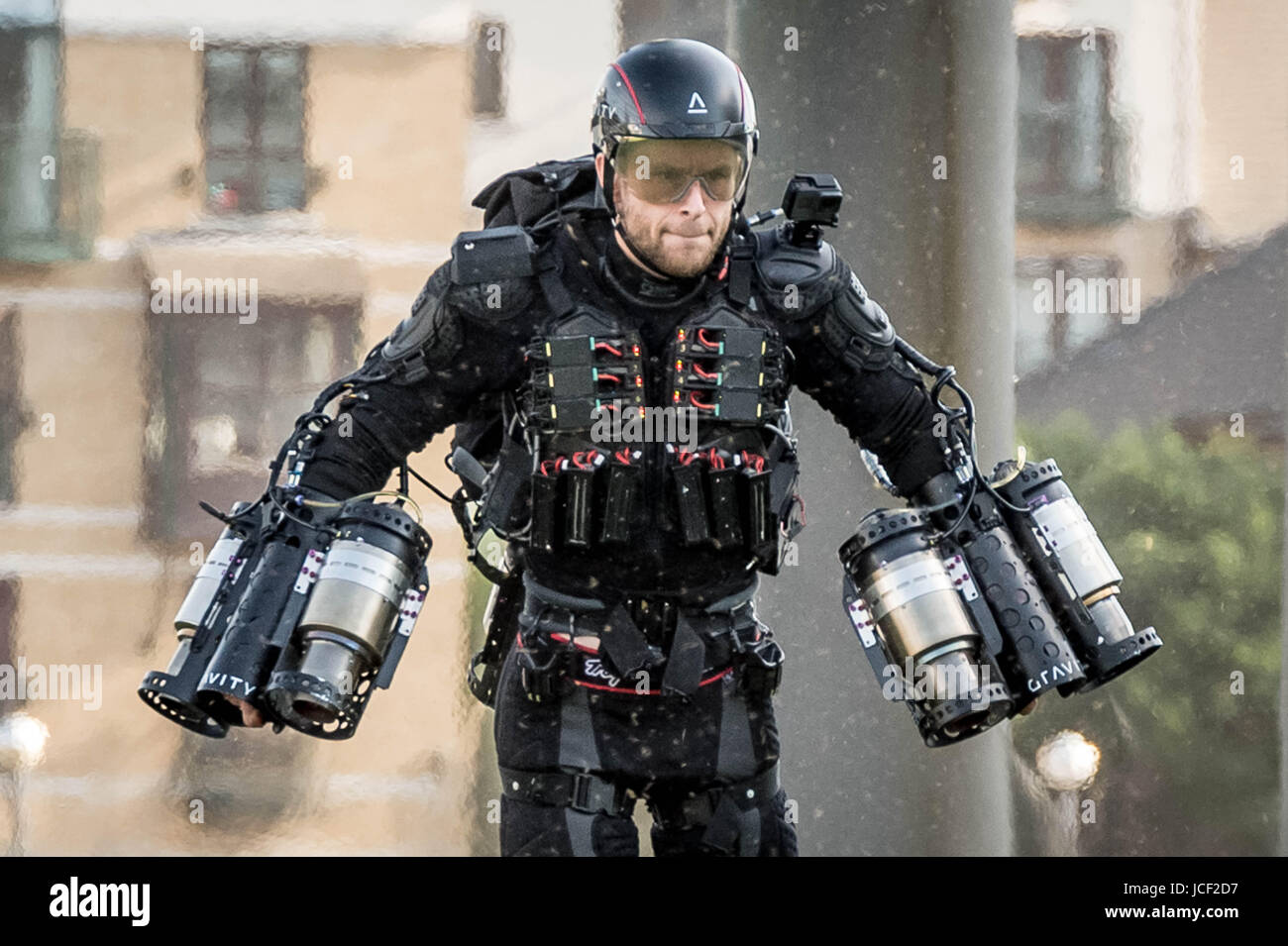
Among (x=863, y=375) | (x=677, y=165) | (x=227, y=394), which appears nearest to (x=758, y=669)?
(x=863, y=375)

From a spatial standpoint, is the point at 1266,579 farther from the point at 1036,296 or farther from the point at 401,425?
the point at 401,425

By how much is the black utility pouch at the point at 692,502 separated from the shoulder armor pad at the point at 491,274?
44 centimetres

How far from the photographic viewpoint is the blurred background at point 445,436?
4.91 meters

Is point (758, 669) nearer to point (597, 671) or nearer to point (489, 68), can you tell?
point (597, 671)

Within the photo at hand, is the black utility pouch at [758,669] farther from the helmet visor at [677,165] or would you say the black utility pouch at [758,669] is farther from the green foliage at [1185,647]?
the green foliage at [1185,647]

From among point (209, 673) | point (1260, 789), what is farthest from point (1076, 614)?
point (1260, 789)

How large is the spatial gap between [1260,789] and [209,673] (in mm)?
3628

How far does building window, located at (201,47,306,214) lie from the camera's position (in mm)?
5055

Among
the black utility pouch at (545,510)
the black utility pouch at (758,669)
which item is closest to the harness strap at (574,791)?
the black utility pouch at (758,669)

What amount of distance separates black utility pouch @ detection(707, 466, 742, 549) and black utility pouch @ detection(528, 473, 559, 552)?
0.97 ft

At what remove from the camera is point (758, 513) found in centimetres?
321

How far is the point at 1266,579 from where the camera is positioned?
17.3 ft

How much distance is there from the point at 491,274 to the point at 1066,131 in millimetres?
2541

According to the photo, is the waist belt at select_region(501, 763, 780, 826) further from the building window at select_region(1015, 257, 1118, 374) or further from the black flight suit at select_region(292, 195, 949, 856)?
the building window at select_region(1015, 257, 1118, 374)
